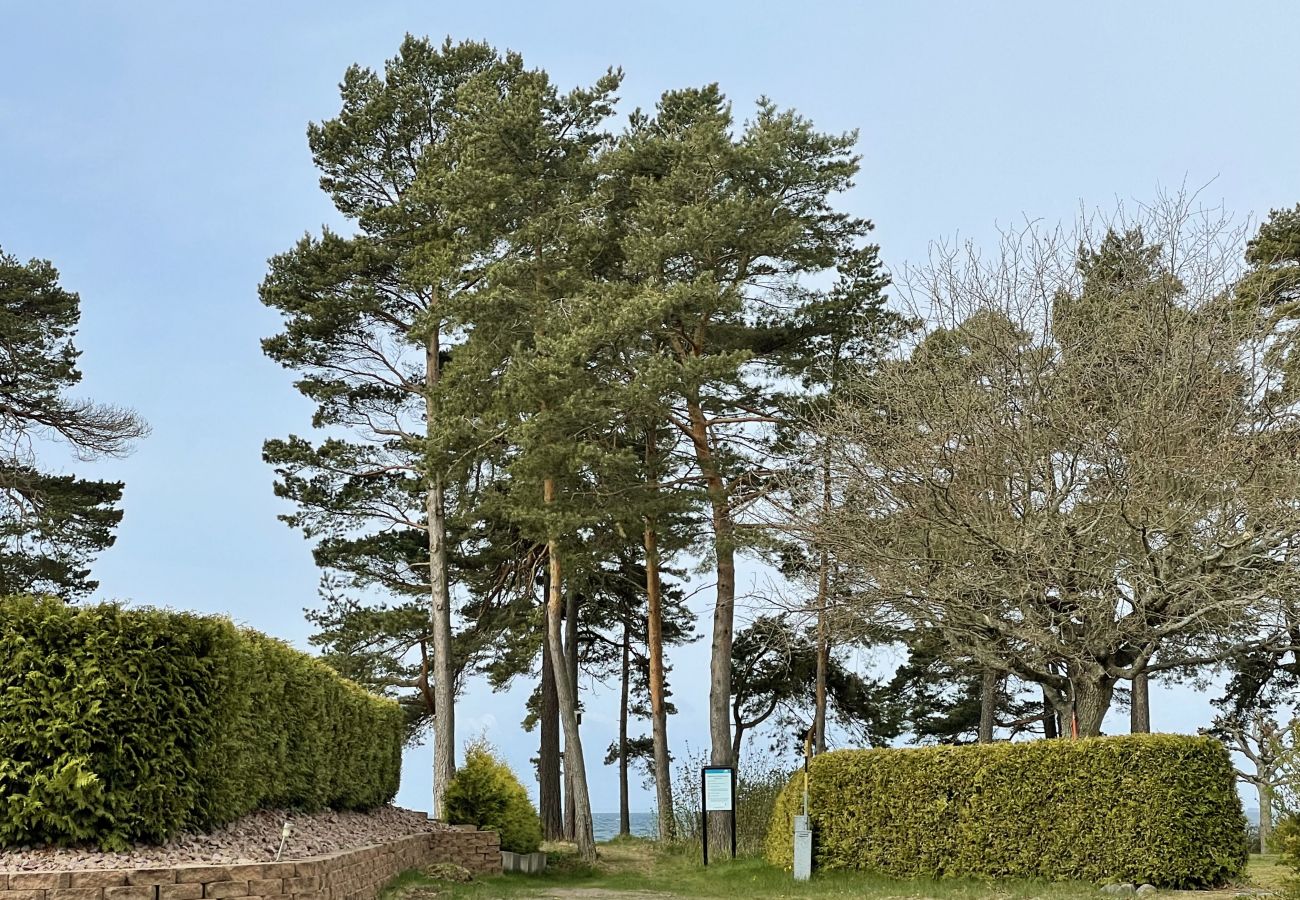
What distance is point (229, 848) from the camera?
346 inches

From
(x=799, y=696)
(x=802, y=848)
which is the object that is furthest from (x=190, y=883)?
(x=799, y=696)

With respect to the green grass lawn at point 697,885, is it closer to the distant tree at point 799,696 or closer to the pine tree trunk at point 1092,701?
the pine tree trunk at point 1092,701

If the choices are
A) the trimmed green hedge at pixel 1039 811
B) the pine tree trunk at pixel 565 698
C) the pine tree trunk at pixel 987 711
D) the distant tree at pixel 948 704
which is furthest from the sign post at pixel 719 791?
the distant tree at pixel 948 704

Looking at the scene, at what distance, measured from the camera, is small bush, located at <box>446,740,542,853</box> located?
16.0 m

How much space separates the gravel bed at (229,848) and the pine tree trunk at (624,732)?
17077mm

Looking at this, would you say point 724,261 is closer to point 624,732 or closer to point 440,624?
point 440,624

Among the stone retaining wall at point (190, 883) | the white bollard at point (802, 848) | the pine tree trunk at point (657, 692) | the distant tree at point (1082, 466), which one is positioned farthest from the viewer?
the pine tree trunk at point (657, 692)

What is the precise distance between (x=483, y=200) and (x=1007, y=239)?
903 centimetres

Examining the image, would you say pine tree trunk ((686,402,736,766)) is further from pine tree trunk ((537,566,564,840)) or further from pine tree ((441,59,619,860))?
pine tree trunk ((537,566,564,840))

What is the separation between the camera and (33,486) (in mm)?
21047

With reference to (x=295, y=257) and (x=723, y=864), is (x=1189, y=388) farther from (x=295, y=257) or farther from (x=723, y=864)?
(x=295, y=257)

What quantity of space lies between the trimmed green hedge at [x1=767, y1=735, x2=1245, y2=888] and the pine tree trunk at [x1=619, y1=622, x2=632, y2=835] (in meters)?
15.3

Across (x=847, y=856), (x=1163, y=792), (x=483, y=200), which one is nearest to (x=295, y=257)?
(x=483, y=200)

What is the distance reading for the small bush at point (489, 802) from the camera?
16.0 meters
